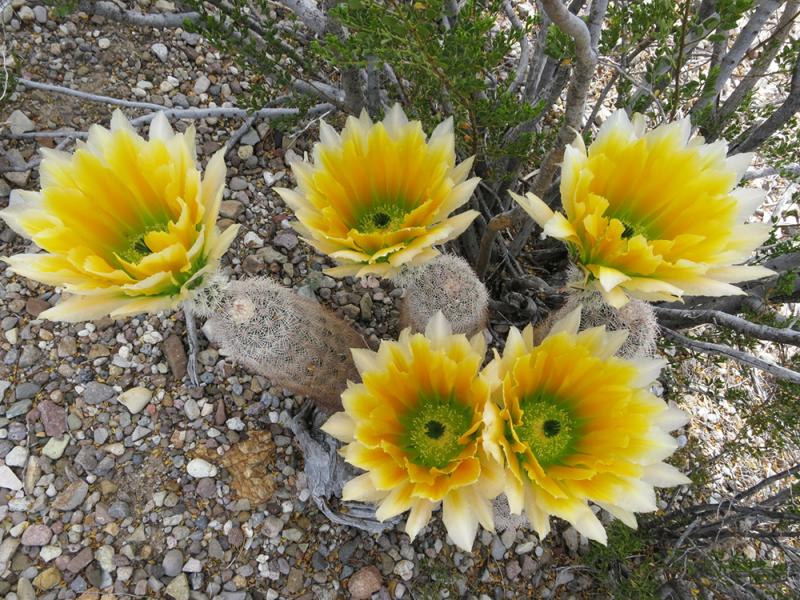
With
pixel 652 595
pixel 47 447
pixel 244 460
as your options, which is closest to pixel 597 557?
pixel 652 595

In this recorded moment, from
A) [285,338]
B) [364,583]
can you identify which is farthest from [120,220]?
[364,583]

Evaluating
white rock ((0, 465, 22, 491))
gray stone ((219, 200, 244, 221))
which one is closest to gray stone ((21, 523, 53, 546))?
white rock ((0, 465, 22, 491))

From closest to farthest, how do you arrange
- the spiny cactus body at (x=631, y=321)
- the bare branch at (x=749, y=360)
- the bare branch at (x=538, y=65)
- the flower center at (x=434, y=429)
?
the flower center at (x=434, y=429) < the spiny cactus body at (x=631, y=321) < the bare branch at (x=749, y=360) < the bare branch at (x=538, y=65)

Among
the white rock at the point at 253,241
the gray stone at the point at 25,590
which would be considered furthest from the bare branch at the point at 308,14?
the gray stone at the point at 25,590

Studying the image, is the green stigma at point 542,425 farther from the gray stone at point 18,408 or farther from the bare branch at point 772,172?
the gray stone at point 18,408

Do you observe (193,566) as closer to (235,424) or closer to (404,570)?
(235,424)

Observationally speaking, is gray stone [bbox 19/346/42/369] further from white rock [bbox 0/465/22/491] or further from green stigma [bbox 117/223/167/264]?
green stigma [bbox 117/223/167/264]

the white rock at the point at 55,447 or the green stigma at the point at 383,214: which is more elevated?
the green stigma at the point at 383,214

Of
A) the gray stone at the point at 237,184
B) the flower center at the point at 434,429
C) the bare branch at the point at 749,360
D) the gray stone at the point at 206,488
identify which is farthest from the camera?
the gray stone at the point at 237,184
